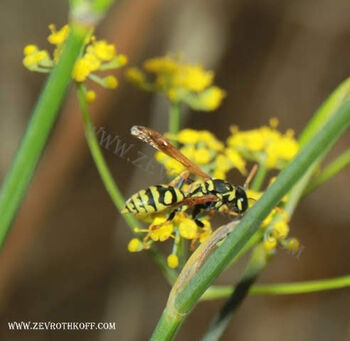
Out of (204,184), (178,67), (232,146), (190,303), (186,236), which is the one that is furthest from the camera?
(178,67)

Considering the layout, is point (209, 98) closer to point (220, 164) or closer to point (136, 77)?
point (136, 77)

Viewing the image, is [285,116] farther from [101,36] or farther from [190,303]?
[190,303]

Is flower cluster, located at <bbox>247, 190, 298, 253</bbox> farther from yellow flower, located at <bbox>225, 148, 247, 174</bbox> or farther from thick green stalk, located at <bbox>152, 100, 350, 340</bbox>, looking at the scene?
thick green stalk, located at <bbox>152, 100, 350, 340</bbox>

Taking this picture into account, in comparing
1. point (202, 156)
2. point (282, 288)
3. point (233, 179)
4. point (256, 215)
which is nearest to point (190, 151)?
point (202, 156)

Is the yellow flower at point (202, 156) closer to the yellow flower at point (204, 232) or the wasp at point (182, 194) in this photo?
the wasp at point (182, 194)

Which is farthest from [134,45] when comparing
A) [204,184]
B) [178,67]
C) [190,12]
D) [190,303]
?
[190,303]

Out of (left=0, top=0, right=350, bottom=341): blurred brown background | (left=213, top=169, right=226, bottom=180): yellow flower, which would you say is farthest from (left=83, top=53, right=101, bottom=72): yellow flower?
(left=0, top=0, right=350, bottom=341): blurred brown background
